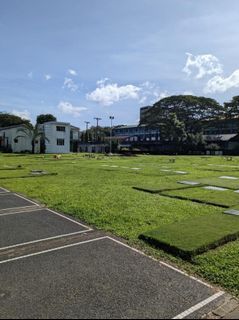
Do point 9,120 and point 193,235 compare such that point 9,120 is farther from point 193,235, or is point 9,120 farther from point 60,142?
point 193,235

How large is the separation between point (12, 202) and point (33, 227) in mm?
3428

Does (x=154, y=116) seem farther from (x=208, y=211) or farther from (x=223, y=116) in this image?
(x=208, y=211)

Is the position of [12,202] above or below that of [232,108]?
below

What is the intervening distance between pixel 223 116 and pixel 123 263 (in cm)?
8443

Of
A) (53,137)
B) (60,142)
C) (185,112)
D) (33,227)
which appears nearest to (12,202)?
(33,227)

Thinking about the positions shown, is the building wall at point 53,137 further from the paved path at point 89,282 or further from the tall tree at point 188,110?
the paved path at point 89,282

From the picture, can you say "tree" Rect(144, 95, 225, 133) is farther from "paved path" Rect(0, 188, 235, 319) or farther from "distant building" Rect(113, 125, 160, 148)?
"paved path" Rect(0, 188, 235, 319)

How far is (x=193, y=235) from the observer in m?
7.04

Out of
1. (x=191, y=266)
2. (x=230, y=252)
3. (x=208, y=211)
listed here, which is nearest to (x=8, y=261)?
(x=191, y=266)

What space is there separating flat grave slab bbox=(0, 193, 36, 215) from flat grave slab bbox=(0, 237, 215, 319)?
15.3ft

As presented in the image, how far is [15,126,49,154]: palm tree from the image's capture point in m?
59.2

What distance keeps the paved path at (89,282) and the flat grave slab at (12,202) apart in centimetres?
310

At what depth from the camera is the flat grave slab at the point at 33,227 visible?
23.7 ft

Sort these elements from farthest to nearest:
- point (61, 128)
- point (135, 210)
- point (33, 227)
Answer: point (61, 128) → point (135, 210) → point (33, 227)
